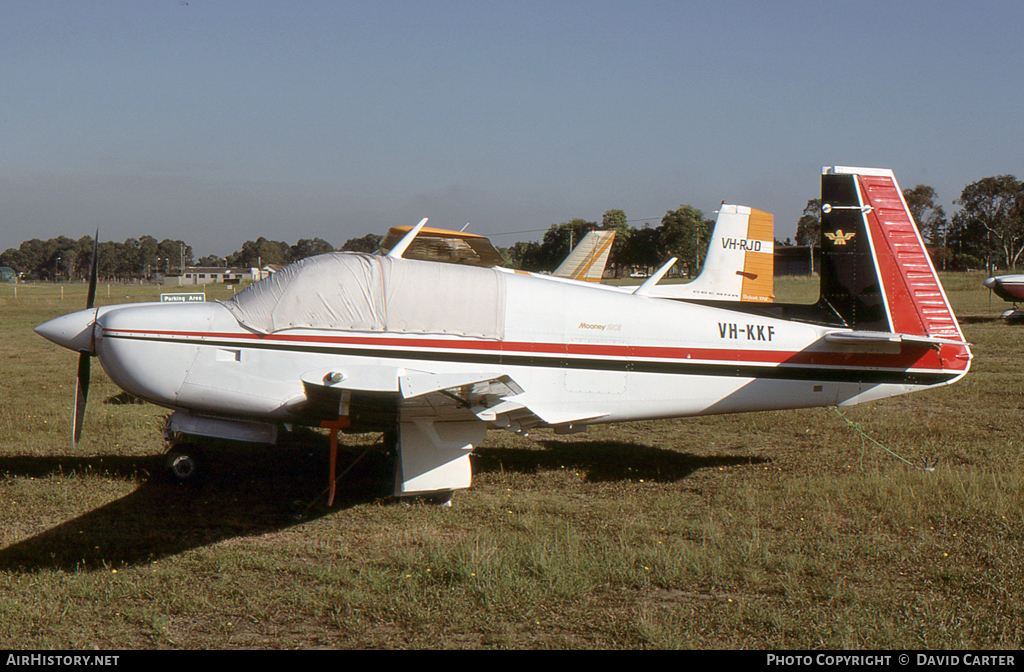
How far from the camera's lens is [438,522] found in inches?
235

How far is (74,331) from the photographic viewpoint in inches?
249

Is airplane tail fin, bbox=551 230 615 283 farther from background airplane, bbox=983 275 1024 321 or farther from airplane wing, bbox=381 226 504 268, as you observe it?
background airplane, bbox=983 275 1024 321

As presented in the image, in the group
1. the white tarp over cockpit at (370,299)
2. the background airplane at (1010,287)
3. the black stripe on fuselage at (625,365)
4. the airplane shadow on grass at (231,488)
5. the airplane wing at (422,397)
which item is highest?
the background airplane at (1010,287)

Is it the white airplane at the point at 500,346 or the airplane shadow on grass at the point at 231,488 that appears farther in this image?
the white airplane at the point at 500,346

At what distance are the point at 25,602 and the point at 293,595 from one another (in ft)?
5.14

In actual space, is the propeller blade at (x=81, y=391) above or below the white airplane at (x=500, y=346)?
below

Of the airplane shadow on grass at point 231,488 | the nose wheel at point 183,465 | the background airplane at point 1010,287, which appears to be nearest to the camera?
the airplane shadow on grass at point 231,488

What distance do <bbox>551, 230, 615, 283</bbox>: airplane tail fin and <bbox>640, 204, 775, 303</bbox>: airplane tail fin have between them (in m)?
10.3

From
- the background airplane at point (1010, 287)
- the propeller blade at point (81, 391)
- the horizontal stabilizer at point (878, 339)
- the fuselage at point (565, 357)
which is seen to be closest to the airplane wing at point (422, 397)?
the fuselage at point (565, 357)

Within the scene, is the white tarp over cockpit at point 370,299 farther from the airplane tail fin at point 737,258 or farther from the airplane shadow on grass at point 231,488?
the airplane tail fin at point 737,258

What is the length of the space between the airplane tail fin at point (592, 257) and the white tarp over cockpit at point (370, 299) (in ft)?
62.4

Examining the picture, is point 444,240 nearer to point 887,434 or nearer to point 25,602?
point 887,434

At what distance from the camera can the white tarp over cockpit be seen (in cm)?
619

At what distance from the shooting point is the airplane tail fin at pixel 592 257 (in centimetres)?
2592
